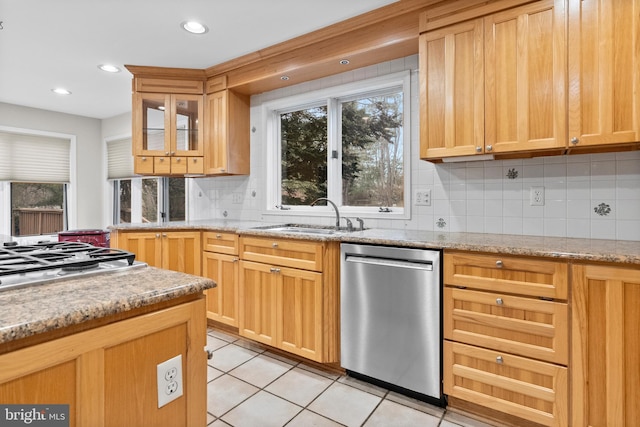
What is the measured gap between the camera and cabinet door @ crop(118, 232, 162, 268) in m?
2.97

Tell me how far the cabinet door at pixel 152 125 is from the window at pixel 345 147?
1.02 m

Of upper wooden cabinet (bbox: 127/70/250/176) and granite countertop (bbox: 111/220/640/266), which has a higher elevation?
upper wooden cabinet (bbox: 127/70/250/176)

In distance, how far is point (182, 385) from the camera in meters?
0.84

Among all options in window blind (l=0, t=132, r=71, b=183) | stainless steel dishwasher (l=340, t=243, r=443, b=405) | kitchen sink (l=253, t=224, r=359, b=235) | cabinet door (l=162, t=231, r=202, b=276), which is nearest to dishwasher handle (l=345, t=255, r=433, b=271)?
stainless steel dishwasher (l=340, t=243, r=443, b=405)

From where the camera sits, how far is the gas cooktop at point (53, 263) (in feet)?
2.76

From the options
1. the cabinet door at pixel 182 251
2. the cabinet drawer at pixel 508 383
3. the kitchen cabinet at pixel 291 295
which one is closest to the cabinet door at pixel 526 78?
the cabinet drawer at pixel 508 383

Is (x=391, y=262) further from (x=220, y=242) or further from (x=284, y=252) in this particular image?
(x=220, y=242)

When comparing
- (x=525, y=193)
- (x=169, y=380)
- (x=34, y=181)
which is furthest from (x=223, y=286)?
(x=34, y=181)

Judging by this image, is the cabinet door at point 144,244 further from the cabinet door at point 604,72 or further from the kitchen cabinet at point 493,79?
the cabinet door at point 604,72

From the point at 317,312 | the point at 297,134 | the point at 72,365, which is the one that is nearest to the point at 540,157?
the point at 317,312

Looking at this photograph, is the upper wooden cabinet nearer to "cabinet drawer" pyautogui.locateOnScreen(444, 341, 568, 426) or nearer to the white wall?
the white wall

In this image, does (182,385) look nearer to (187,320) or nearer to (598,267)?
(187,320)

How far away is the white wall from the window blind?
0.14 m

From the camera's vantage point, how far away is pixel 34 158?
4.48 m
